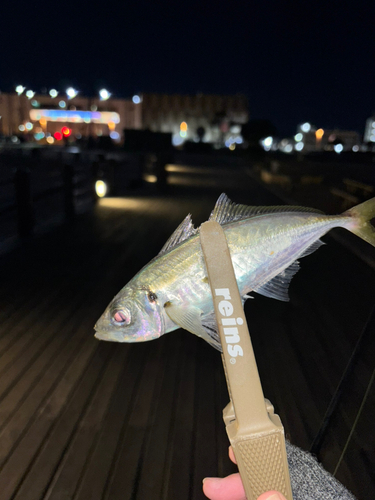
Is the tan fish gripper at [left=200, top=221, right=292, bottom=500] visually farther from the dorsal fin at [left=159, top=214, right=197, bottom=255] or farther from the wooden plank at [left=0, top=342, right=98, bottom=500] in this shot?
the wooden plank at [left=0, top=342, right=98, bottom=500]

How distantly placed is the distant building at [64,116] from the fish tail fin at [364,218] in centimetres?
8512

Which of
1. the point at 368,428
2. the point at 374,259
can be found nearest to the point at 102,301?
the point at 368,428

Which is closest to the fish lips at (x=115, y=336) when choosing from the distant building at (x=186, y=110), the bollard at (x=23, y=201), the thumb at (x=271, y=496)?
the thumb at (x=271, y=496)

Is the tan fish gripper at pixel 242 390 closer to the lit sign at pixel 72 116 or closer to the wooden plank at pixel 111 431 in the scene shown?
the wooden plank at pixel 111 431

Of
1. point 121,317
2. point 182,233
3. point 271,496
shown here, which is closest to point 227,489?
point 271,496

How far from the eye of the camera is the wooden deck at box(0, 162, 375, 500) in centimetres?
225

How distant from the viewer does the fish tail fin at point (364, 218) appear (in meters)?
1.11

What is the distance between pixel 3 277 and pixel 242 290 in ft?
16.4

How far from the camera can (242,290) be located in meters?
1.12

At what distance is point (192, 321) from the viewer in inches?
41.7

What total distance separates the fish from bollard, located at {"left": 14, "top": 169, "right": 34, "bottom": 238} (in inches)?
267

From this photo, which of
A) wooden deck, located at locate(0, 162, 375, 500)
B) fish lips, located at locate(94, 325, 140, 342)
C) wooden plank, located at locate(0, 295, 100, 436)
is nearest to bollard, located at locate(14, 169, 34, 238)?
wooden deck, located at locate(0, 162, 375, 500)

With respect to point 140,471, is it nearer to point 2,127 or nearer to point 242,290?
point 242,290

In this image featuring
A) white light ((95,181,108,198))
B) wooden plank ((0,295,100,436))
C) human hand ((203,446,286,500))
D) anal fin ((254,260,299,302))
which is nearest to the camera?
anal fin ((254,260,299,302))
